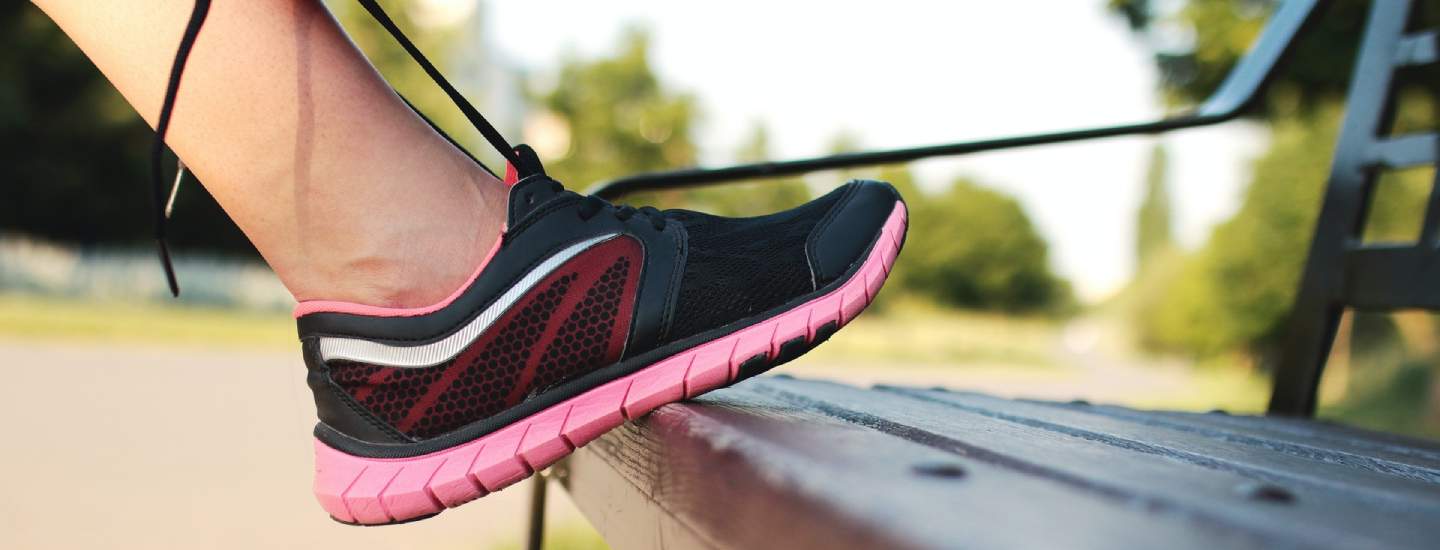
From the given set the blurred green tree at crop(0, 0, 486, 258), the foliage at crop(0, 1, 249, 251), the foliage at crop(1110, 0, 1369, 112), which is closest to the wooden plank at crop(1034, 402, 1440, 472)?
the foliage at crop(1110, 0, 1369, 112)

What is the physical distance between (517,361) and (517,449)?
0.22ft

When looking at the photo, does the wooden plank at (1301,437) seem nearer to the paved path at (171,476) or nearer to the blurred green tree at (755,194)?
the paved path at (171,476)

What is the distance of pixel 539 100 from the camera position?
15.0 m

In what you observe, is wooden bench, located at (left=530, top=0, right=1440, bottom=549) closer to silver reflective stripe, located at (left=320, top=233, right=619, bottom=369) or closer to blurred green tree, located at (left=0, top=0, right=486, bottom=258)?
silver reflective stripe, located at (left=320, top=233, right=619, bottom=369)

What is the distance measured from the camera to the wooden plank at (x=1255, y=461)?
502 millimetres

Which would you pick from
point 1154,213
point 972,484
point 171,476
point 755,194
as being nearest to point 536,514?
point 972,484

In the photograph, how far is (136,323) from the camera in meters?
8.78

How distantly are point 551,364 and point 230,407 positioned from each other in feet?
13.3

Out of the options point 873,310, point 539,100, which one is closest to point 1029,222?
point 873,310

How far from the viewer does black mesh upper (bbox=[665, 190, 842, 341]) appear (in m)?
0.78

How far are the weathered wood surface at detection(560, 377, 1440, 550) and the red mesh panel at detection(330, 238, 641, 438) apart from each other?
74 mm

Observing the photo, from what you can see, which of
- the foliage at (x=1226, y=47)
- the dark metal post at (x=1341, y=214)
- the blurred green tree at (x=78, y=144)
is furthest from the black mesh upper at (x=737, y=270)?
the blurred green tree at (x=78, y=144)

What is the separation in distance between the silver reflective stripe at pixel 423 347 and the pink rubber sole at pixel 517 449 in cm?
7

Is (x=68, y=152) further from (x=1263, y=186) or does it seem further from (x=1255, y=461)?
Answer: (x=1255, y=461)
